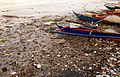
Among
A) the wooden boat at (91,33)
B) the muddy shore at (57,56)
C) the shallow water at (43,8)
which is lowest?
the muddy shore at (57,56)

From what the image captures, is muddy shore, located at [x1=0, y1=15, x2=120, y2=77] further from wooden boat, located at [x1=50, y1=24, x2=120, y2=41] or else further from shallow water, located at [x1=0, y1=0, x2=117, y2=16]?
shallow water, located at [x1=0, y1=0, x2=117, y2=16]

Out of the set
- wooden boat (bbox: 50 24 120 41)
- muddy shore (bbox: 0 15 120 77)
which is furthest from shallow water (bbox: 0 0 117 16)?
muddy shore (bbox: 0 15 120 77)

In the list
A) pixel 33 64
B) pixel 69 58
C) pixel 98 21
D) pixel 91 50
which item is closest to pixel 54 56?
pixel 69 58

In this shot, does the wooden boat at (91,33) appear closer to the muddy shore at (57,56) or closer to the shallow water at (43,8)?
the muddy shore at (57,56)

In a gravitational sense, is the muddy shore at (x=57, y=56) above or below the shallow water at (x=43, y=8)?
below

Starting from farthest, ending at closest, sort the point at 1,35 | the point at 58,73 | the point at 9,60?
the point at 1,35, the point at 9,60, the point at 58,73

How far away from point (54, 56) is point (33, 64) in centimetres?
120

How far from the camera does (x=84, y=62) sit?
19.0ft

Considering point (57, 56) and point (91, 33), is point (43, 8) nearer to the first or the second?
point (91, 33)

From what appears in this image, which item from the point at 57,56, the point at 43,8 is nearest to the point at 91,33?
the point at 57,56

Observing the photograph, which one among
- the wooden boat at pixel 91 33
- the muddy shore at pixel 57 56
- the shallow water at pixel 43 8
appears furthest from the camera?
the shallow water at pixel 43 8

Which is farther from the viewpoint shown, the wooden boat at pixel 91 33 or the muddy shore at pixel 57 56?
the wooden boat at pixel 91 33

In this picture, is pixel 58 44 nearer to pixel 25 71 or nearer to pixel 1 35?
pixel 25 71

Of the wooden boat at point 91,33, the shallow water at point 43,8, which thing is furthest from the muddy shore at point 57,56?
the shallow water at point 43,8
